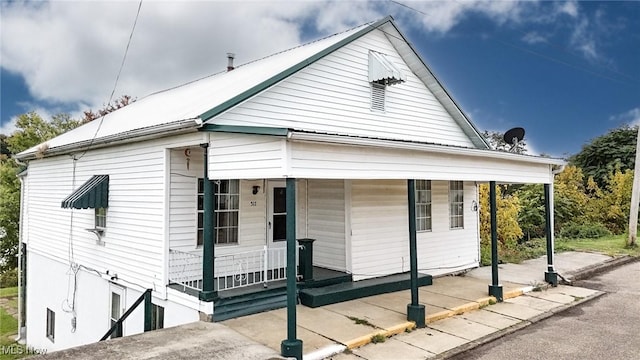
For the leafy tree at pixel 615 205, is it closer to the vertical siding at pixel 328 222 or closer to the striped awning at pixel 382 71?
the striped awning at pixel 382 71

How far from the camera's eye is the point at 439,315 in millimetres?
7469

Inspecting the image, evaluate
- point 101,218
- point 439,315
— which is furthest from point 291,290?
point 101,218

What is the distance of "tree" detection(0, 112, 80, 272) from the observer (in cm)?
2072

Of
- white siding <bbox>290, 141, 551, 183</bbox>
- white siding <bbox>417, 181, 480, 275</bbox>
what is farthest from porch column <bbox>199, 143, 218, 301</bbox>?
white siding <bbox>417, 181, 480, 275</bbox>

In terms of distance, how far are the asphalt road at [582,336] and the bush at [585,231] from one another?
10.9 metres

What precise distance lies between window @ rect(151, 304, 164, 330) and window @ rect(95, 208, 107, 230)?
2.80 m

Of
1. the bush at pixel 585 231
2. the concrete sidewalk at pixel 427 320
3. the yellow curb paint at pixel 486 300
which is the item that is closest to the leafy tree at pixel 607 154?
the bush at pixel 585 231

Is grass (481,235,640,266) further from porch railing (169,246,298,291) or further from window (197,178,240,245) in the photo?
window (197,178,240,245)

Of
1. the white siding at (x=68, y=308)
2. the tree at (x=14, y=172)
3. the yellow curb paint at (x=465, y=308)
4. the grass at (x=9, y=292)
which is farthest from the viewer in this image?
the grass at (x=9, y=292)

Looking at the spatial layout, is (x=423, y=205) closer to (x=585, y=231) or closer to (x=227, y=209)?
(x=227, y=209)

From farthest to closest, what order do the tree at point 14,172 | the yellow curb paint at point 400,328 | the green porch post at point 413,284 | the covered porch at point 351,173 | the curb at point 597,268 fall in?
the tree at point 14,172
the curb at point 597,268
the green porch post at point 413,284
the yellow curb paint at point 400,328
the covered porch at point 351,173

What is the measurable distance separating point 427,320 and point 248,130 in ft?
14.7

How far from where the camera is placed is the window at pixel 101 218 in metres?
9.62

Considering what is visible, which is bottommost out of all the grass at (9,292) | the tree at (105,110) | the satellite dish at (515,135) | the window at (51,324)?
the grass at (9,292)
